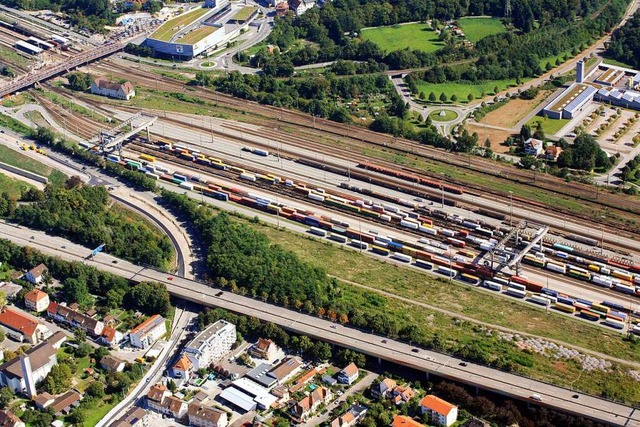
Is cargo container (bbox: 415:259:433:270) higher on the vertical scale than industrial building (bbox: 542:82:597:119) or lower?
lower

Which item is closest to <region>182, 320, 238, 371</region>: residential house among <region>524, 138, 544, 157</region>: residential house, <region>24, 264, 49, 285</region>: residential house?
<region>24, 264, 49, 285</region>: residential house

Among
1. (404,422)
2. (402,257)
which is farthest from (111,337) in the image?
(402,257)

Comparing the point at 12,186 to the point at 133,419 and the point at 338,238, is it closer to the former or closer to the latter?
the point at 338,238

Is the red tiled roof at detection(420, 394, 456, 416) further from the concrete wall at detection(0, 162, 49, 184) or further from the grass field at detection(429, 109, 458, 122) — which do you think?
the grass field at detection(429, 109, 458, 122)

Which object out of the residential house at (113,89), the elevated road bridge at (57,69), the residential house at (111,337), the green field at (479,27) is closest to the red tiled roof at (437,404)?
the residential house at (111,337)

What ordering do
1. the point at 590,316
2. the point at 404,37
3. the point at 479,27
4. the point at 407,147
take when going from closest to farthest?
the point at 590,316
the point at 407,147
the point at 404,37
the point at 479,27

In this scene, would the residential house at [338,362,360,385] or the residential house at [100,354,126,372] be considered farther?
the residential house at [100,354,126,372]

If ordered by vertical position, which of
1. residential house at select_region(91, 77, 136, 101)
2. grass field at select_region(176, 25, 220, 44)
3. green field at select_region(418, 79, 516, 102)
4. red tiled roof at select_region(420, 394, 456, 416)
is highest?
grass field at select_region(176, 25, 220, 44)
